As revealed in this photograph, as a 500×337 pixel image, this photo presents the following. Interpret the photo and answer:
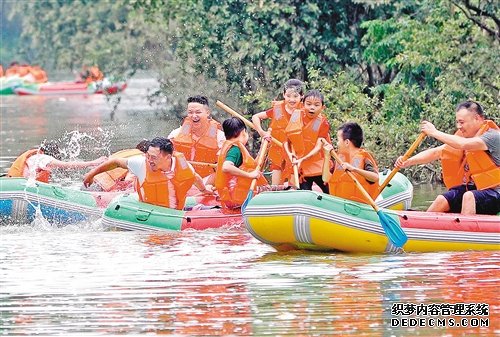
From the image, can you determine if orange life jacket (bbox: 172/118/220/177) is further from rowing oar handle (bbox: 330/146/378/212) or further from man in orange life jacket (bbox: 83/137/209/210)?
rowing oar handle (bbox: 330/146/378/212)

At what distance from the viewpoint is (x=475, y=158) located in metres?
11.8

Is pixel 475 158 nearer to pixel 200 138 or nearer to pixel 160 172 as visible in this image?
pixel 160 172

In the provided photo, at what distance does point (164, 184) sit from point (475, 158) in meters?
3.01

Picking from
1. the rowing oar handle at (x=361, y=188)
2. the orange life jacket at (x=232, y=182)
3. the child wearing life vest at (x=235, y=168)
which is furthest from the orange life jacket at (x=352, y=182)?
the orange life jacket at (x=232, y=182)

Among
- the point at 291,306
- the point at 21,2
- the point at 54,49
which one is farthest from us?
the point at 21,2

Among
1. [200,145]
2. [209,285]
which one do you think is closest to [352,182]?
[209,285]

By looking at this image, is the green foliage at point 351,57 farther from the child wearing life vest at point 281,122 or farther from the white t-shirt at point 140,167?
the white t-shirt at point 140,167

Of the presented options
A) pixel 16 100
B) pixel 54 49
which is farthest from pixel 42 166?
pixel 54 49

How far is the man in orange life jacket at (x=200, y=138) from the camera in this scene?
14.7m

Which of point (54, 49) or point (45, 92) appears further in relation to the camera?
point (54, 49)

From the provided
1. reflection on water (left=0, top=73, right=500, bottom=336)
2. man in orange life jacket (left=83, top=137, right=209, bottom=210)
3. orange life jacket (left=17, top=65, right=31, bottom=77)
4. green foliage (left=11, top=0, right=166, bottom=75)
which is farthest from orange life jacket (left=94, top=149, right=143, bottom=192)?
orange life jacket (left=17, top=65, right=31, bottom=77)

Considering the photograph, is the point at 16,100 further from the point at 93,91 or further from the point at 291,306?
the point at 291,306

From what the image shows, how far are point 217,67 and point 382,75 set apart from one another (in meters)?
2.33

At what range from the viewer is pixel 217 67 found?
68.3ft
